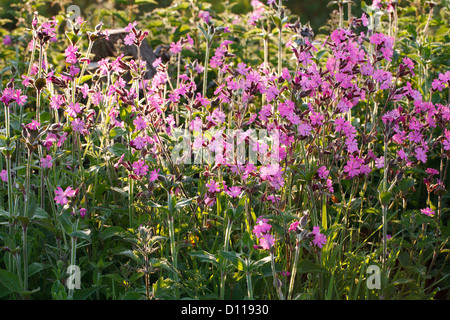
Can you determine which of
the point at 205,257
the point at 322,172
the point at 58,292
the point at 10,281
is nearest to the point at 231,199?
the point at 205,257

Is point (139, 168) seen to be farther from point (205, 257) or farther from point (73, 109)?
point (205, 257)

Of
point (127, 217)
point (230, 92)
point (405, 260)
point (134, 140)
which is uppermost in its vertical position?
point (230, 92)

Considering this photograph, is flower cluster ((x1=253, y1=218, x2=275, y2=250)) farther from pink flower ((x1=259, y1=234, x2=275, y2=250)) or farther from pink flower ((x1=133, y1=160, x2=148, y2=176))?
pink flower ((x1=133, y1=160, x2=148, y2=176))

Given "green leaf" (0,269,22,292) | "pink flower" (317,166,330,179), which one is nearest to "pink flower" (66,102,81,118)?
"green leaf" (0,269,22,292)

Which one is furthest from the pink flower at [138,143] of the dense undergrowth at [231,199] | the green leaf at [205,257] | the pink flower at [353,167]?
the pink flower at [353,167]

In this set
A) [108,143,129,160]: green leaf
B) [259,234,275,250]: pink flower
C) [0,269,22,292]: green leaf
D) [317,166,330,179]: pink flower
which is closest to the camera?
[259,234,275,250]: pink flower

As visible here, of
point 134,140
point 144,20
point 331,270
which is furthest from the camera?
point 144,20

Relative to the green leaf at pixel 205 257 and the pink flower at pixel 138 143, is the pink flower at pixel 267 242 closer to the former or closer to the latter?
the green leaf at pixel 205 257

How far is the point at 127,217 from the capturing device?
7.27 feet

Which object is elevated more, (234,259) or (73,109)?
(73,109)
